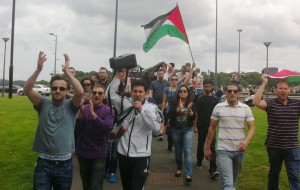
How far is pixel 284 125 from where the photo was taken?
17.9ft

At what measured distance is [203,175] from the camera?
23.3ft

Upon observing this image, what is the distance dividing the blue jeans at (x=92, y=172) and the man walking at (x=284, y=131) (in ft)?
8.32

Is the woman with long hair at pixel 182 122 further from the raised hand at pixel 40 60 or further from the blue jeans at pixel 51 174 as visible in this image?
the raised hand at pixel 40 60

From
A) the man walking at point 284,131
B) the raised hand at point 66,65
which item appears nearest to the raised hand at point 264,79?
the man walking at point 284,131

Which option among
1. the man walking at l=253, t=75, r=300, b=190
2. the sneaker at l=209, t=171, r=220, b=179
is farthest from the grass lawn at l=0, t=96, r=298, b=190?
the man walking at l=253, t=75, r=300, b=190

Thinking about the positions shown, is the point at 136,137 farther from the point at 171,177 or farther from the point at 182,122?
the point at 171,177

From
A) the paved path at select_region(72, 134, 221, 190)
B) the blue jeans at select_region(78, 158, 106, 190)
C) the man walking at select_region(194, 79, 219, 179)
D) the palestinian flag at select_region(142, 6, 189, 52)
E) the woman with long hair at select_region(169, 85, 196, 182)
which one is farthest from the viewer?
the palestinian flag at select_region(142, 6, 189, 52)

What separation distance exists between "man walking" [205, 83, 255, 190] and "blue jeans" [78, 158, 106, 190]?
1.64 m

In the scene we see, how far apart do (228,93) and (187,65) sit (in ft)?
20.8

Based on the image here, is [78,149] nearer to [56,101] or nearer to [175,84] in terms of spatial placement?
[56,101]

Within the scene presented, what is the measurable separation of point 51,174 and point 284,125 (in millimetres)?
3447

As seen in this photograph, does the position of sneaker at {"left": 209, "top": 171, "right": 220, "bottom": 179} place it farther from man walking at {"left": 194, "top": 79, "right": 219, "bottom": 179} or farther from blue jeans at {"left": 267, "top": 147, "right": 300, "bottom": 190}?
blue jeans at {"left": 267, "top": 147, "right": 300, "bottom": 190}

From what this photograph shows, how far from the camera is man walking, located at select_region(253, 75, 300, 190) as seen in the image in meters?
5.45

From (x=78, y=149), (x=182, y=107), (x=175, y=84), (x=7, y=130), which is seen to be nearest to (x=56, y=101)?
(x=78, y=149)
